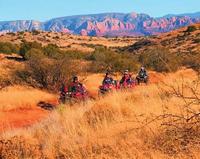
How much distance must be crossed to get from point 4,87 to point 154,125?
732 inches

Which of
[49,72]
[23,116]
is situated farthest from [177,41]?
[23,116]

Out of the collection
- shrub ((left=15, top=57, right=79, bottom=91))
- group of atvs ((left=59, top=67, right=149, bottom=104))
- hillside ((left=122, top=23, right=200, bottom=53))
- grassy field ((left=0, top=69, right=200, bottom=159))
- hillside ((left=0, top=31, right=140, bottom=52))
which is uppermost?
grassy field ((left=0, top=69, right=200, bottom=159))

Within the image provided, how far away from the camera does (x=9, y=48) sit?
60.9m

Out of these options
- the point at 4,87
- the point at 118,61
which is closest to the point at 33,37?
the point at 118,61

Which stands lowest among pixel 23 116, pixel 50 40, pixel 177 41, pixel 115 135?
pixel 50 40

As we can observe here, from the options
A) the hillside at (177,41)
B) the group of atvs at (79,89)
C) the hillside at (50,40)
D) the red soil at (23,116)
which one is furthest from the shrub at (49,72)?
the hillside at (50,40)

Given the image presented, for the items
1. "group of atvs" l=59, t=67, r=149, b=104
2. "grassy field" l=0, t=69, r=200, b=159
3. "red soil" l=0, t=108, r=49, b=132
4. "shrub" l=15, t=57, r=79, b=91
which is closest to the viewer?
"grassy field" l=0, t=69, r=200, b=159

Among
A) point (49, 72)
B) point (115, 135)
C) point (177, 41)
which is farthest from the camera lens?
point (177, 41)

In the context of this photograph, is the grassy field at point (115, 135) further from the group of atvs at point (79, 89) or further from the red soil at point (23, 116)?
the group of atvs at point (79, 89)

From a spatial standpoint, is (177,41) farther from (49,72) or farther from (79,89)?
(79,89)

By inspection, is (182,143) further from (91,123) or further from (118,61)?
(118,61)

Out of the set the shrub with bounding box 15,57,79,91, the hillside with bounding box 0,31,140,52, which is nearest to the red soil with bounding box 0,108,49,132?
the shrub with bounding box 15,57,79,91

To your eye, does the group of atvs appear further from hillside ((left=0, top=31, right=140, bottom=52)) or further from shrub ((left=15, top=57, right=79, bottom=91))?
hillside ((left=0, top=31, right=140, bottom=52))

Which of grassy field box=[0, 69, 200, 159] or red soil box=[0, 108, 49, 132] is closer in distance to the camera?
grassy field box=[0, 69, 200, 159]
